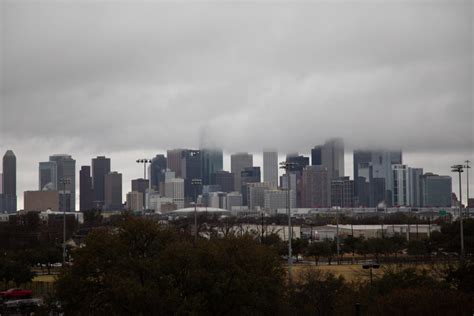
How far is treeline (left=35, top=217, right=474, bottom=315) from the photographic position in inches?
1347

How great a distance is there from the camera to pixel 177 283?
35.5 metres

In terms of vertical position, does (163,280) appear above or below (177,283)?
above

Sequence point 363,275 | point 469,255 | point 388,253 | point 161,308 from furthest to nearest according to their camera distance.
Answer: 1. point 388,253
2. point 469,255
3. point 363,275
4. point 161,308

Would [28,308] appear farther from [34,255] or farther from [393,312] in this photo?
[34,255]

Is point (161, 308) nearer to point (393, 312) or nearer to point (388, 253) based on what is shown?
point (393, 312)

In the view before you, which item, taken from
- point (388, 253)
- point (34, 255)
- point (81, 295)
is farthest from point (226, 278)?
point (388, 253)

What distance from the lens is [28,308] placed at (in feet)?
147

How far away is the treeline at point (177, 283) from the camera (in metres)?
34.2

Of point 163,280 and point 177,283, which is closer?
point 163,280

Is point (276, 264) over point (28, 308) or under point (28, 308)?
over

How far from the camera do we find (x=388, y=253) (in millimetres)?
91688

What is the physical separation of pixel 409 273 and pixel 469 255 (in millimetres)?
39633

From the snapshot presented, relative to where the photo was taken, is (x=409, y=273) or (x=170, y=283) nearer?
(x=170, y=283)

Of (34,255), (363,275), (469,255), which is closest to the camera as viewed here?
(363,275)
